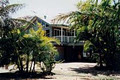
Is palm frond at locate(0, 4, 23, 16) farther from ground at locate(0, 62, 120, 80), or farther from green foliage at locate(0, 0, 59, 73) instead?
ground at locate(0, 62, 120, 80)

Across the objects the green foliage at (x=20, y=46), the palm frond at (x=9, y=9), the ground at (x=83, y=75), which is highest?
the palm frond at (x=9, y=9)

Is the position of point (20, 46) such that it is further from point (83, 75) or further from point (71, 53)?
point (71, 53)

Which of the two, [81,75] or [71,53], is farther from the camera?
[71,53]

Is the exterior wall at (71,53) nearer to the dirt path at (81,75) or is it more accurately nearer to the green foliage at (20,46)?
the dirt path at (81,75)

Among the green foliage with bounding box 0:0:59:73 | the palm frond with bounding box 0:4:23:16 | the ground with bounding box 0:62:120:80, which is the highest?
the palm frond with bounding box 0:4:23:16

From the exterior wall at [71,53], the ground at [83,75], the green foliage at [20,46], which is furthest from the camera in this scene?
the exterior wall at [71,53]

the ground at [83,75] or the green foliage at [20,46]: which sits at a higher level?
the green foliage at [20,46]

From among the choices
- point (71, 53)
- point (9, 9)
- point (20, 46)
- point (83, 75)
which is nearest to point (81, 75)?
point (83, 75)

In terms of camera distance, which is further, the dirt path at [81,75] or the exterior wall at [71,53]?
the exterior wall at [71,53]

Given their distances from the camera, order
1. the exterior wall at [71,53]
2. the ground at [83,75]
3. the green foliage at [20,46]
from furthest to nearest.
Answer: the exterior wall at [71,53], the green foliage at [20,46], the ground at [83,75]

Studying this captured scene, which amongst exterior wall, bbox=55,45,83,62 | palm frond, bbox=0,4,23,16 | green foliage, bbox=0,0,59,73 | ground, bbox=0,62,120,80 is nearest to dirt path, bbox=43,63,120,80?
ground, bbox=0,62,120,80

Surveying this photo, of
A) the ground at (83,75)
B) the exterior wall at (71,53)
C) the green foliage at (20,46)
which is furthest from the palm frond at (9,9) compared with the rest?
the exterior wall at (71,53)

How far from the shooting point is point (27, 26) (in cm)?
1391

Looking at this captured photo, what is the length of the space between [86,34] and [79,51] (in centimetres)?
1528
